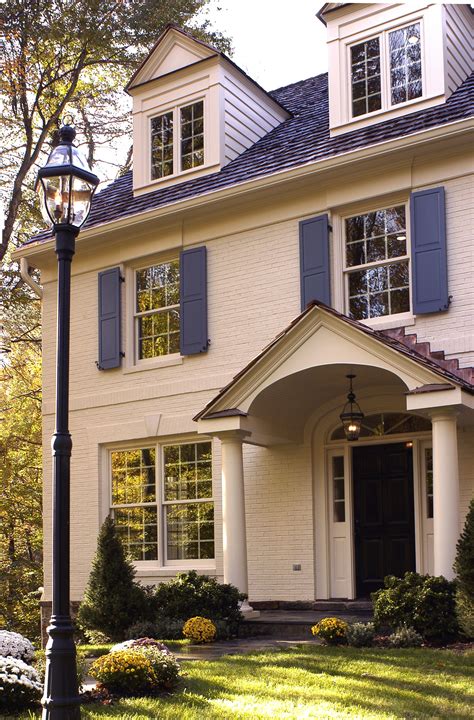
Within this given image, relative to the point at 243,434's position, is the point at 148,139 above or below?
above

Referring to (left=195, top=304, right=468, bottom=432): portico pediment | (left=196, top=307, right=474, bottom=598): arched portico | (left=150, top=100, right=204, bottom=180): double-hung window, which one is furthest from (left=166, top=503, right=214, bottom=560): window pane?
(left=150, top=100, right=204, bottom=180): double-hung window

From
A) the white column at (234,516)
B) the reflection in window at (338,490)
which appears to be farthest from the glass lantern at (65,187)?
the reflection in window at (338,490)

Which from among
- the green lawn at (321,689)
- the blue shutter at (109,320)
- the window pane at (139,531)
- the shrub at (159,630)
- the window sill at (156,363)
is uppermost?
the blue shutter at (109,320)

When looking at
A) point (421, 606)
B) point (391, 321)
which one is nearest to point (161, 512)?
point (391, 321)

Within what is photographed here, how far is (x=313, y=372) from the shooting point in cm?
1212

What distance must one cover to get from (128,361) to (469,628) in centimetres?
785

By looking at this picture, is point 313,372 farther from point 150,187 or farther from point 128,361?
point 150,187

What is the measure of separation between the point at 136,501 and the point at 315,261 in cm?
500

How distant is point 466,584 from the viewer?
9609 millimetres

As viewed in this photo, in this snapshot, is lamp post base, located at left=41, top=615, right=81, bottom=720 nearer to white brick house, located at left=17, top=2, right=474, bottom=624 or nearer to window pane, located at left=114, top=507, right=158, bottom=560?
white brick house, located at left=17, top=2, right=474, bottom=624

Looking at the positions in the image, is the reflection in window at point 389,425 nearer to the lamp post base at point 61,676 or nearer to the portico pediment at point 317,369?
the portico pediment at point 317,369

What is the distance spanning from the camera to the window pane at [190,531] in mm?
14328

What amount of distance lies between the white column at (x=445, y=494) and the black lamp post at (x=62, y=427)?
5595 millimetres

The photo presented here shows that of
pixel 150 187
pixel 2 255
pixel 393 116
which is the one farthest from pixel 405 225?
pixel 2 255
